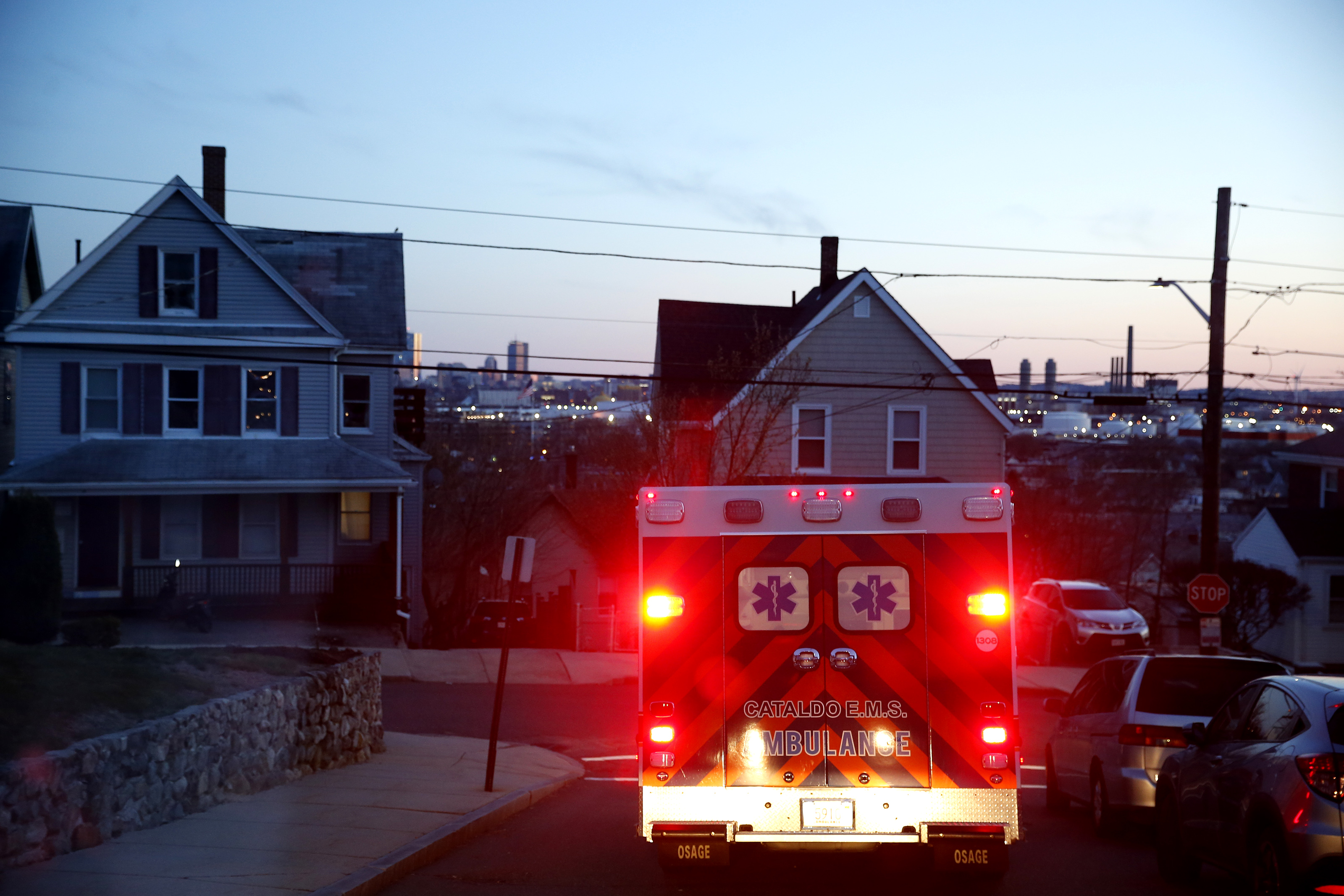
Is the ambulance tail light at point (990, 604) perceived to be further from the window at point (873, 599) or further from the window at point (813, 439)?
the window at point (813, 439)

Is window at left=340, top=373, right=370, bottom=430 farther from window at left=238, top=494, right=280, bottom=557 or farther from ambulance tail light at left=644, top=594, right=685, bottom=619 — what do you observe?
ambulance tail light at left=644, top=594, right=685, bottom=619

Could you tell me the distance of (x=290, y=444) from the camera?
98.0 ft

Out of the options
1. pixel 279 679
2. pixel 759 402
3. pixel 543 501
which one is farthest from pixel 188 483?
pixel 543 501

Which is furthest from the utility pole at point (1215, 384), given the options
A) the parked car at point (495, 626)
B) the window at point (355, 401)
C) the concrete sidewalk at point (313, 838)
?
the window at point (355, 401)

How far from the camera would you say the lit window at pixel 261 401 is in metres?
29.8

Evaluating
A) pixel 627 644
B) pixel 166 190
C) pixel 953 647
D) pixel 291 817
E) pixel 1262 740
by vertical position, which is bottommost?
pixel 627 644

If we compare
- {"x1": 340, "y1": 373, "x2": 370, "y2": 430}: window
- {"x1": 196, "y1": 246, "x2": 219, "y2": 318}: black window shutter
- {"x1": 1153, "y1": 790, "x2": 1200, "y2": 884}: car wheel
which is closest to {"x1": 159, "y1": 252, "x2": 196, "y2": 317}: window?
{"x1": 196, "y1": 246, "x2": 219, "y2": 318}: black window shutter

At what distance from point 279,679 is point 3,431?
70.0 ft

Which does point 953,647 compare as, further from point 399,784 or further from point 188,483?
point 188,483

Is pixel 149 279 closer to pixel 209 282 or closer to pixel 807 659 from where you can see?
pixel 209 282

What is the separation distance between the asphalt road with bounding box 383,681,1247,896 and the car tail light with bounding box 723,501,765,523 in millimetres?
2263

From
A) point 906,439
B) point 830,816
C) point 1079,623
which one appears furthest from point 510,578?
point 906,439

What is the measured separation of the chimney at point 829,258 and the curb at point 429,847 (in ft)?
82.0

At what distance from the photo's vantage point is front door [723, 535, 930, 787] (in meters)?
8.34
